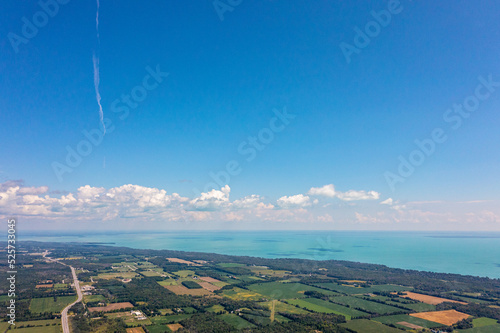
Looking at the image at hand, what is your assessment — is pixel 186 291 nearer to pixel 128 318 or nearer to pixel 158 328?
pixel 128 318

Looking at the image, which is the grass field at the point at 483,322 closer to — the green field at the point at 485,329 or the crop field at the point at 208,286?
the green field at the point at 485,329

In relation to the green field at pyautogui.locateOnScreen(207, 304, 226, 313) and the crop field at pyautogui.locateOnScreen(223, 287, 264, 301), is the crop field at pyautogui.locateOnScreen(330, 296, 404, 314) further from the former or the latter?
the green field at pyautogui.locateOnScreen(207, 304, 226, 313)

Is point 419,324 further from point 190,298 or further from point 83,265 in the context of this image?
point 83,265

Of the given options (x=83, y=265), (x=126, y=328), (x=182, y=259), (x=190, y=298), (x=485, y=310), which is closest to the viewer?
(x=126, y=328)

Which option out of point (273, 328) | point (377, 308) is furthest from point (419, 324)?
point (273, 328)

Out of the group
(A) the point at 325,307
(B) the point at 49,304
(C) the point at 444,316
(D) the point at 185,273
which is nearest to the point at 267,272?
Result: (D) the point at 185,273

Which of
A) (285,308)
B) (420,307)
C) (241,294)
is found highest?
(420,307)

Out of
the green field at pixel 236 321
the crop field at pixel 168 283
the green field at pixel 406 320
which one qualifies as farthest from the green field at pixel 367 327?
the crop field at pixel 168 283
